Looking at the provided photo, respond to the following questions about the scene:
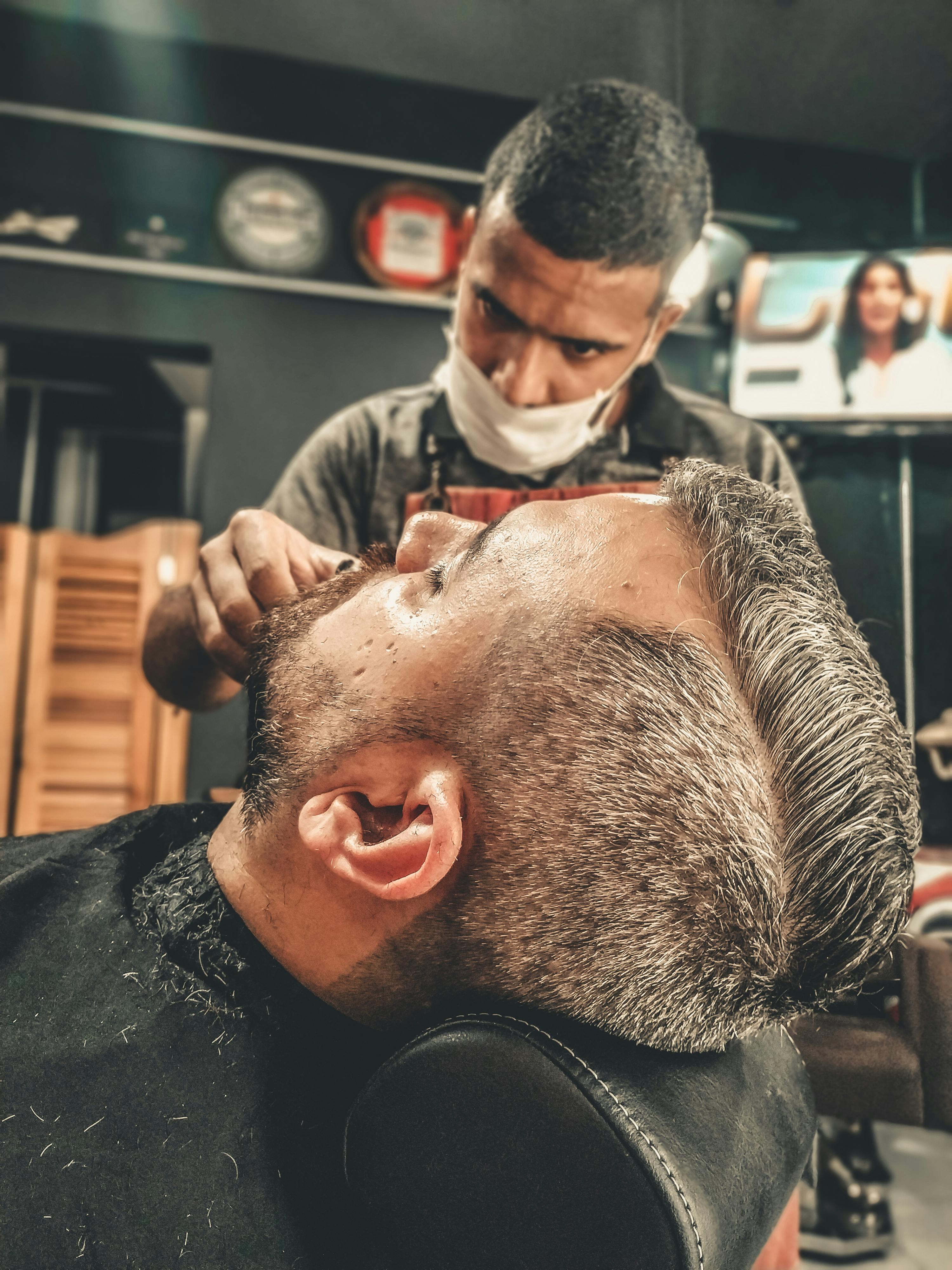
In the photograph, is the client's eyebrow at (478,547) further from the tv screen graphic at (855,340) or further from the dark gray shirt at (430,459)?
the tv screen graphic at (855,340)

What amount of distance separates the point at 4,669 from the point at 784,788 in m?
3.57

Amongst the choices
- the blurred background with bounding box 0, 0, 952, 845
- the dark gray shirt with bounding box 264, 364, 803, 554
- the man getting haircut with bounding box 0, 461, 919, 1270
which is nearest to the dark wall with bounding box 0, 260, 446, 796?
the blurred background with bounding box 0, 0, 952, 845

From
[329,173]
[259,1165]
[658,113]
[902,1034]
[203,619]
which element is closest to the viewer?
[259,1165]

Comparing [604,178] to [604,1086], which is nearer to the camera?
[604,1086]

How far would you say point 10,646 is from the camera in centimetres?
350

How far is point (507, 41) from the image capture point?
3520mm

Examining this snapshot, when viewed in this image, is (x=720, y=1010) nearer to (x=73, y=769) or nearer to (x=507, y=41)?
(x=73, y=769)

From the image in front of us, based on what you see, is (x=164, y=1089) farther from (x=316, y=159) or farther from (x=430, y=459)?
(x=316, y=159)

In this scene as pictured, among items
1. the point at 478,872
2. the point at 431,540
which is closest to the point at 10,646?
the point at 431,540

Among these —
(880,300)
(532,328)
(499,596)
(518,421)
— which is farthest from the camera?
(880,300)

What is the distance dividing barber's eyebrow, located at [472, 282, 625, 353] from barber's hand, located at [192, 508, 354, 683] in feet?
2.42

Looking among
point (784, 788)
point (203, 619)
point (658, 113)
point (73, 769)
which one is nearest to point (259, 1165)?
point (784, 788)

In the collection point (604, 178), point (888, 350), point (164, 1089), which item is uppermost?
point (888, 350)

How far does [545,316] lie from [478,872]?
125cm
